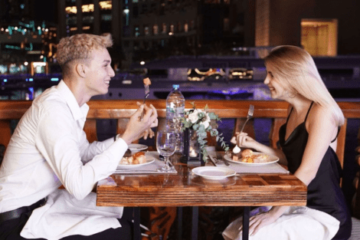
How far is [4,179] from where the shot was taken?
1.66m

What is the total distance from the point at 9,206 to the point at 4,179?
11 centimetres

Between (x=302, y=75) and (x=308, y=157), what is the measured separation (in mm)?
395

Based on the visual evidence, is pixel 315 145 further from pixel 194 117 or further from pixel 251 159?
pixel 194 117

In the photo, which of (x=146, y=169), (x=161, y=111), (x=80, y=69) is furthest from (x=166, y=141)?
(x=161, y=111)

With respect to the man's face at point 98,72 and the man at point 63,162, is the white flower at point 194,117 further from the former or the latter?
the man's face at point 98,72

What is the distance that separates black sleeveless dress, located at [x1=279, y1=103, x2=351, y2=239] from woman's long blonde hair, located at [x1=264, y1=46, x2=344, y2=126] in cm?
12

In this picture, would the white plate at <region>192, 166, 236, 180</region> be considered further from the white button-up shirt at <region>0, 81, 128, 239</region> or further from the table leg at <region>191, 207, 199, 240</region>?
the white button-up shirt at <region>0, 81, 128, 239</region>

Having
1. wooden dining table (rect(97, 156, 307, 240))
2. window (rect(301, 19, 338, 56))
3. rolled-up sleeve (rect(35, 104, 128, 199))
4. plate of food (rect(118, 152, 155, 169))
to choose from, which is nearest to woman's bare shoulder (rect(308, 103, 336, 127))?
wooden dining table (rect(97, 156, 307, 240))

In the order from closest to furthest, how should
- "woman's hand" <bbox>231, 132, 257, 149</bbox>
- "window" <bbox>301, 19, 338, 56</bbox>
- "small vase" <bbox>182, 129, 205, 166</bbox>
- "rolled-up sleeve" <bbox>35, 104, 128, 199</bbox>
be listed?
"rolled-up sleeve" <bbox>35, 104, 128, 199</bbox> → "small vase" <bbox>182, 129, 205, 166</bbox> → "woman's hand" <bbox>231, 132, 257, 149</bbox> → "window" <bbox>301, 19, 338, 56</bbox>

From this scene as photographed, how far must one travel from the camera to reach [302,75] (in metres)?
1.94

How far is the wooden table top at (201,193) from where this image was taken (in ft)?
4.93

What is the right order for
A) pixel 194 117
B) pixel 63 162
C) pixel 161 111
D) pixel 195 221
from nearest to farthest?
pixel 63 162 → pixel 195 221 → pixel 194 117 → pixel 161 111

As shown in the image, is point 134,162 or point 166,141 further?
point 134,162

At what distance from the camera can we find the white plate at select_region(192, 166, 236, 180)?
5.28ft
